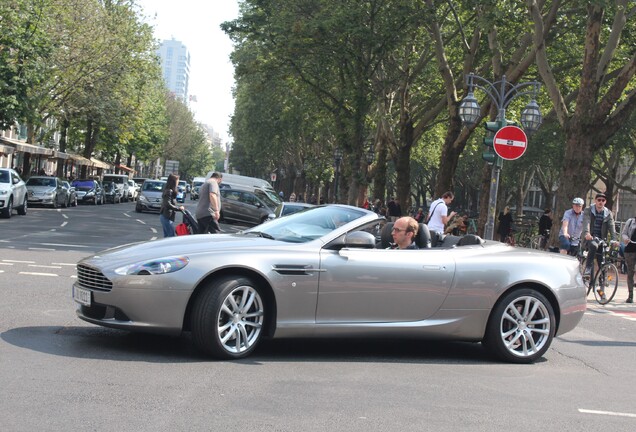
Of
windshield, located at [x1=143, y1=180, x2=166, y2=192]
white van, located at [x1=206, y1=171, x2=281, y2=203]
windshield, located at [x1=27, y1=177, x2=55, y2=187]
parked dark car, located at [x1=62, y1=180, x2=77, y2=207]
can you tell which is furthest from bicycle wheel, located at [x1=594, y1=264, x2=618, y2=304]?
parked dark car, located at [x1=62, y1=180, x2=77, y2=207]

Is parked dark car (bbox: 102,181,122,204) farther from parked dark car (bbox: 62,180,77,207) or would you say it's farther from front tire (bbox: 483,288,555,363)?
front tire (bbox: 483,288,555,363)

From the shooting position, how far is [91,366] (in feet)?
21.6

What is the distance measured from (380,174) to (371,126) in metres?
5.19

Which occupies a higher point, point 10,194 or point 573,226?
point 573,226

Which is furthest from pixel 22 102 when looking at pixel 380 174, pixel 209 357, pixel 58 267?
pixel 209 357

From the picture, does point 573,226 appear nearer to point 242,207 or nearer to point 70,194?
point 242,207

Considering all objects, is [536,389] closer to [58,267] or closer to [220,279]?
[220,279]

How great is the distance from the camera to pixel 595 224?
15.6 meters

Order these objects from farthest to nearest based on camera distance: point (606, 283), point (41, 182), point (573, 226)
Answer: point (41, 182) → point (573, 226) → point (606, 283)

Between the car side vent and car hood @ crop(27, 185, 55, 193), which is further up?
the car side vent

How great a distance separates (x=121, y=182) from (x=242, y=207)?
1268 inches

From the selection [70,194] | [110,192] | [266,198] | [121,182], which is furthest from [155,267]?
[121,182]

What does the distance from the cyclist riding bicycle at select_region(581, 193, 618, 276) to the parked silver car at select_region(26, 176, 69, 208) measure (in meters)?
29.4

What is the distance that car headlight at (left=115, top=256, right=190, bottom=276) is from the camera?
22.9 ft
